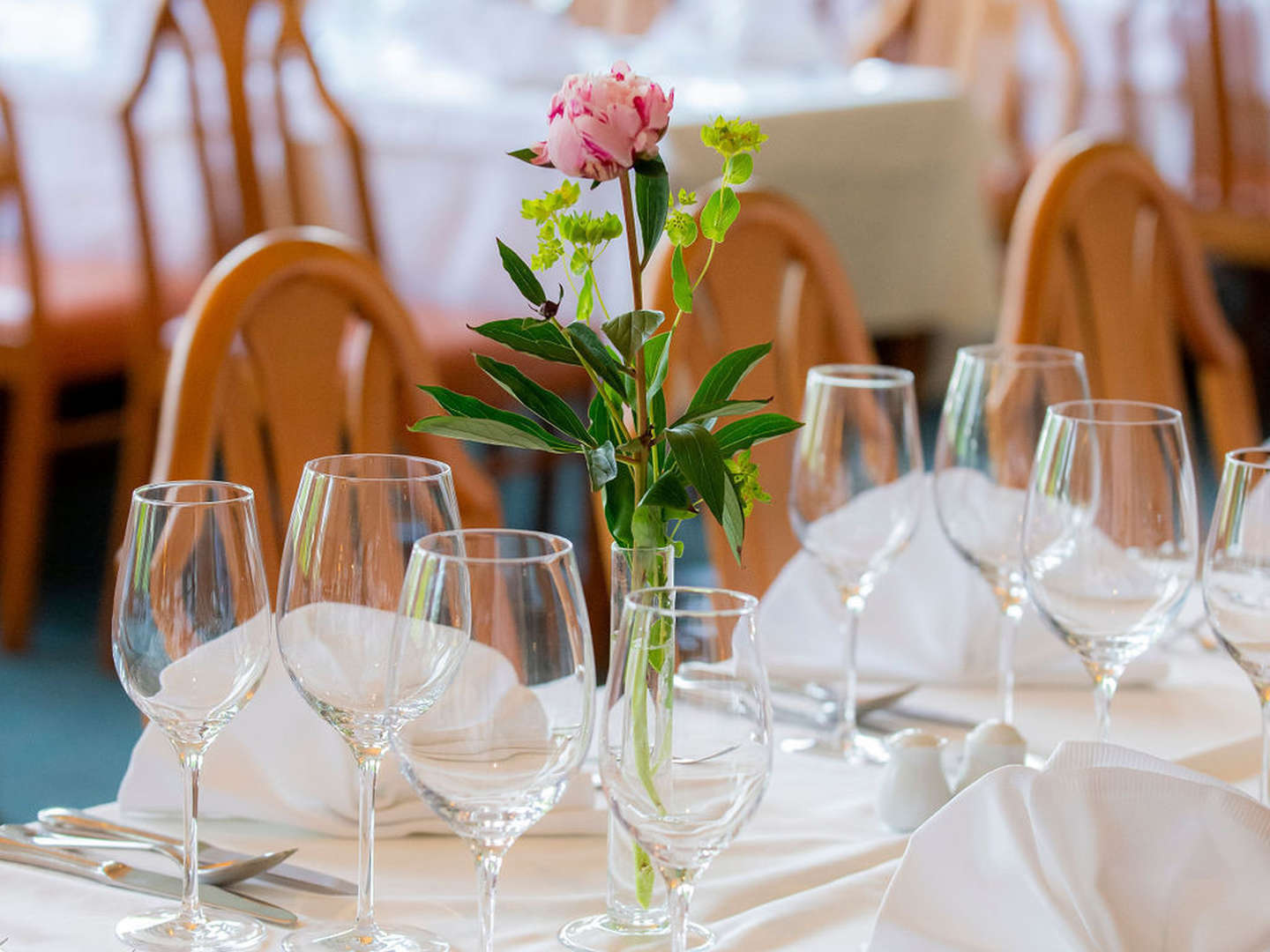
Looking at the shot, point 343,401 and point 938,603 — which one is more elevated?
point 343,401

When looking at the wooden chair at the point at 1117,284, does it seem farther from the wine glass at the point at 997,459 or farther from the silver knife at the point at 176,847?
the silver knife at the point at 176,847

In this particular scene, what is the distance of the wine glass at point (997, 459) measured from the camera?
1.05 metres

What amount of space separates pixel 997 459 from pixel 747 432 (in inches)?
12.9

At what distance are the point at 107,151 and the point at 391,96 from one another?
0.57 metres

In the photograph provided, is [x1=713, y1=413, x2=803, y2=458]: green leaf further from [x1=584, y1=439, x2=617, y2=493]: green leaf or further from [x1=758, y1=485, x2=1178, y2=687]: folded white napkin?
[x1=758, y1=485, x2=1178, y2=687]: folded white napkin

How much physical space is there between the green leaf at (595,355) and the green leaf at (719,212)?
70 mm

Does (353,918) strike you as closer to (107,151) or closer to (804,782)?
(804,782)

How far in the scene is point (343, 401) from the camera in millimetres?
1356

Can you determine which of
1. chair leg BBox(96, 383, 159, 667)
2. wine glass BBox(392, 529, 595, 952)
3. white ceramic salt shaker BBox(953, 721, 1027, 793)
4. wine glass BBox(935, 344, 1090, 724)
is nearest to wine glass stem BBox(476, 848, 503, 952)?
wine glass BBox(392, 529, 595, 952)

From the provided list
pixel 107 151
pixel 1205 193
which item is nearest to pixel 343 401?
pixel 107 151

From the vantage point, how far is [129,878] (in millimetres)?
793

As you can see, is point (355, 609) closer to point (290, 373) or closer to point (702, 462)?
point (702, 462)

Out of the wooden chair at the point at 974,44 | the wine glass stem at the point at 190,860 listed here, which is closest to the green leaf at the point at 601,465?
the wine glass stem at the point at 190,860

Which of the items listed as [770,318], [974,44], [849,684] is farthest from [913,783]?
[974,44]
